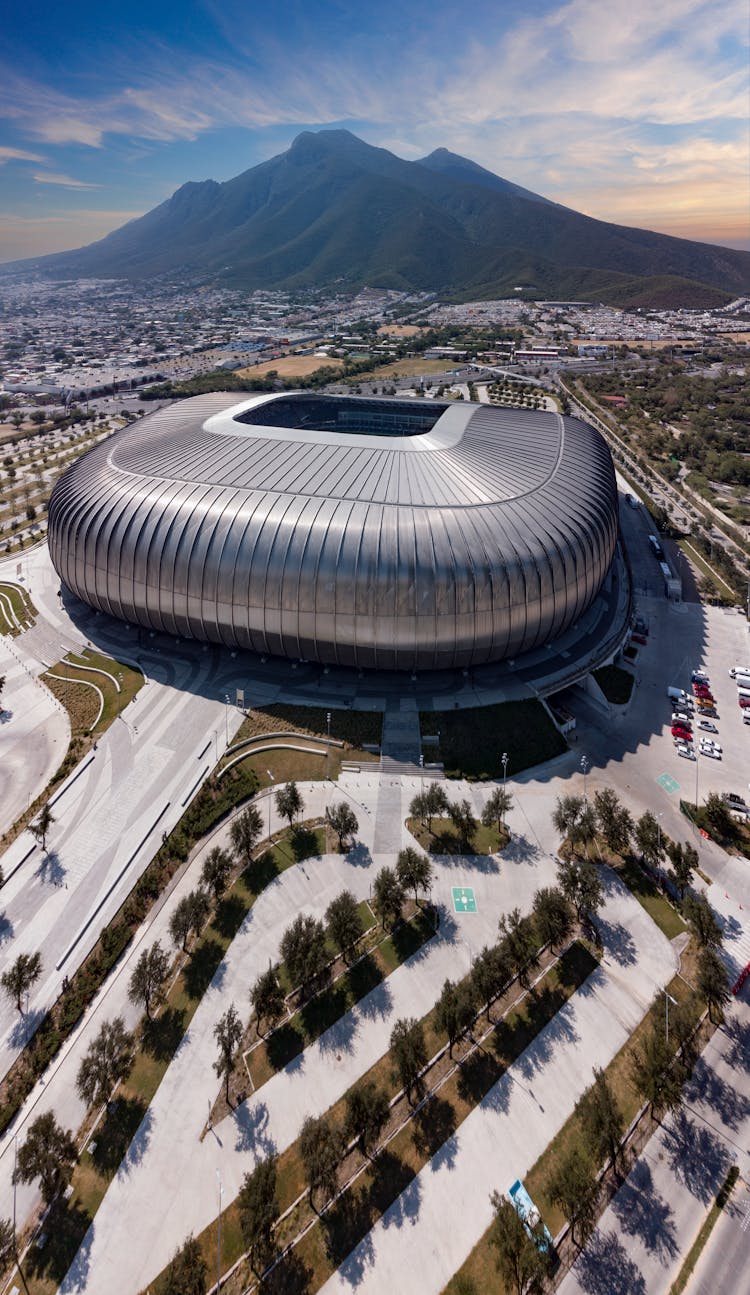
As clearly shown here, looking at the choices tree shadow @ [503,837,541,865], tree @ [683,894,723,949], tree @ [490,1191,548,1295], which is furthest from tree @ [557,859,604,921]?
tree @ [490,1191,548,1295]

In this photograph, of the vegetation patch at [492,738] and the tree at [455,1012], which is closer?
the tree at [455,1012]

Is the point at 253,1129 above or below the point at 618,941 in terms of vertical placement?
below

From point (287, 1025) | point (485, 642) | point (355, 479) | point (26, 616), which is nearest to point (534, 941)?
point (287, 1025)

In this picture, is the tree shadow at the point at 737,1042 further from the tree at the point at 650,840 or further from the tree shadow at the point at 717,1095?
the tree at the point at 650,840

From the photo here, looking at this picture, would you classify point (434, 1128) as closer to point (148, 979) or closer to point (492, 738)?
point (148, 979)

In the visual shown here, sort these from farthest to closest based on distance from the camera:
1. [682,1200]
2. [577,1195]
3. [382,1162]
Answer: [382,1162]
[682,1200]
[577,1195]

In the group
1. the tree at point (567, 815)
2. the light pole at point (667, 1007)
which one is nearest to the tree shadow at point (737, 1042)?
the light pole at point (667, 1007)

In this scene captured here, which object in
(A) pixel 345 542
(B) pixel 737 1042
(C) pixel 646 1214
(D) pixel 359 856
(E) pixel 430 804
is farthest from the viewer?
(A) pixel 345 542

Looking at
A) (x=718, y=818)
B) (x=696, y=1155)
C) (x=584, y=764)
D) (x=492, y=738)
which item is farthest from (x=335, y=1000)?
(x=718, y=818)
